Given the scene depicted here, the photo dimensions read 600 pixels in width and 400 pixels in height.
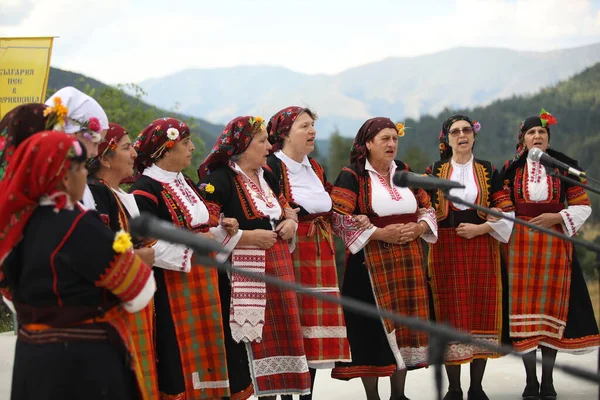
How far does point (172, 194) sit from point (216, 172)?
0.45m

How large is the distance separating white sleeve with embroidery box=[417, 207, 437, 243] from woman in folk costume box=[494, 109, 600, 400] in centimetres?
Result: 59

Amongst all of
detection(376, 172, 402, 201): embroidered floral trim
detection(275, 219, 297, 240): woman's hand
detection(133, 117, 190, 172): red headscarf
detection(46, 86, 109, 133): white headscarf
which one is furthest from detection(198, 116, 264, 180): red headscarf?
detection(46, 86, 109, 133): white headscarf

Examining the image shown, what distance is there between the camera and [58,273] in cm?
286

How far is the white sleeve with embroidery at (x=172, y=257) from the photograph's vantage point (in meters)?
4.25

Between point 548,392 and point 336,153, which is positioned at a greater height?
point 336,153

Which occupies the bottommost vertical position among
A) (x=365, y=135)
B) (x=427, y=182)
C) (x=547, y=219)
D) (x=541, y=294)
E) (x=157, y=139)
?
(x=541, y=294)

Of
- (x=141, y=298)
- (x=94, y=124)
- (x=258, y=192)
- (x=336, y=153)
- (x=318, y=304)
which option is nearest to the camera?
(x=141, y=298)

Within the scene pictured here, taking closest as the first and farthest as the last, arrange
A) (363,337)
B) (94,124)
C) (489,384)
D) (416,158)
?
(94,124)
(363,337)
(489,384)
(416,158)

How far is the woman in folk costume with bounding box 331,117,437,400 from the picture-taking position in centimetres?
516

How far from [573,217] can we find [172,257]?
300 cm

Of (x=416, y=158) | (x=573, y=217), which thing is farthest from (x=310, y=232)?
(x=416, y=158)

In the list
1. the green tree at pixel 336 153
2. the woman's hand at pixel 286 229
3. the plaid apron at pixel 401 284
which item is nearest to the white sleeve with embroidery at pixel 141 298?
the woman's hand at pixel 286 229

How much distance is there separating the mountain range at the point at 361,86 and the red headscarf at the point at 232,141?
23499 mm

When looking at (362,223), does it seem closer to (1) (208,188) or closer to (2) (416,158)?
(1) (208,188)
